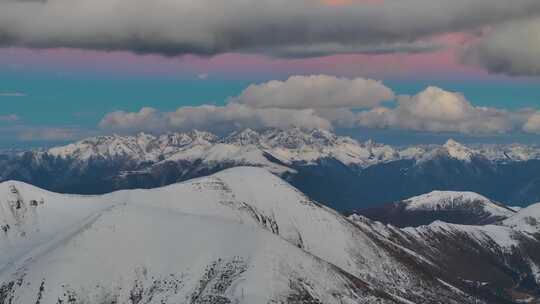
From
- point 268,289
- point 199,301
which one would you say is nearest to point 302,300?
point 268,289

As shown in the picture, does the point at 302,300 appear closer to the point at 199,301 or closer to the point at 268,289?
the point at 268,289

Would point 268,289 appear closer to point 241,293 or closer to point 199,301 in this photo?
point 241,293

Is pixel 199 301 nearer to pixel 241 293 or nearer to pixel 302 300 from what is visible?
pixel 241 293

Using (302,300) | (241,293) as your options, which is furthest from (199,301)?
(302,300)
